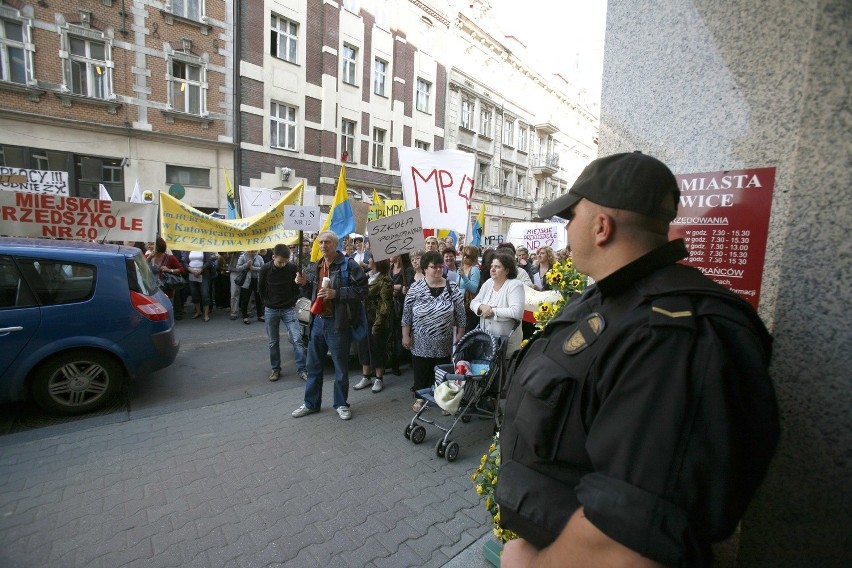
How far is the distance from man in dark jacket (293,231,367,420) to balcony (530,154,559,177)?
37.5 metres

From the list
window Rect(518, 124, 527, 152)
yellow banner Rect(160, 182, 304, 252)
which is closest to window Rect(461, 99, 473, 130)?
window Rect(518, 124, 527, 152)

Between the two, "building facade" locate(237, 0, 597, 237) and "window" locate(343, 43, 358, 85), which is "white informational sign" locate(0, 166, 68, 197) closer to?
"building facade" locate(237, 0, 597, 237)

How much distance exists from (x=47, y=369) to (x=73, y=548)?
8.98 ft

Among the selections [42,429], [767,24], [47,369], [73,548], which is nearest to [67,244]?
[47,369]

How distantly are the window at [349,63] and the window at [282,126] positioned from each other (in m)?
3.61

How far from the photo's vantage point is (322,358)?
16.6ft

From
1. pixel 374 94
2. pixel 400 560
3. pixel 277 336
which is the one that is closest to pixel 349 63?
pixel 374 94

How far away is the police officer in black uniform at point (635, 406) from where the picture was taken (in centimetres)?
88

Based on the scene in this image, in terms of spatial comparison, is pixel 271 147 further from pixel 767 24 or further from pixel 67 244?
pixel 767 24

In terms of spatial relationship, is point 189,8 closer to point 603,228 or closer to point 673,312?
point 603,228

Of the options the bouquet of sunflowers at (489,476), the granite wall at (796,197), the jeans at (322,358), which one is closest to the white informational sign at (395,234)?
the jeans at (322,358)

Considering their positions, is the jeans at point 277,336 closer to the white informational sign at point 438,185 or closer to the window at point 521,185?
the white informational sign at point 438,185

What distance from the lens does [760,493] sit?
1753mm

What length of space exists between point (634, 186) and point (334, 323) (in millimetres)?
4227
